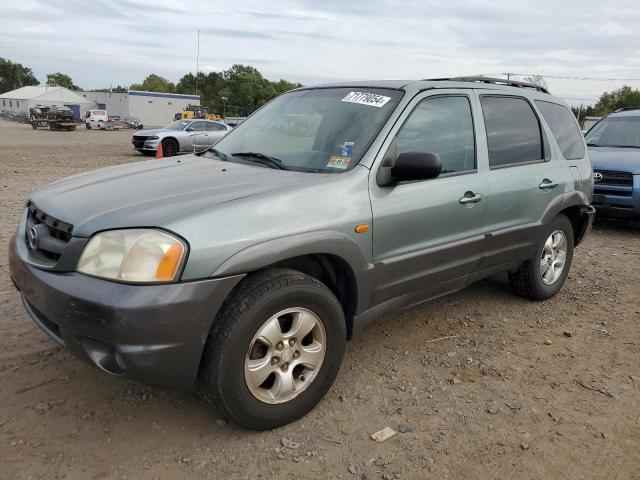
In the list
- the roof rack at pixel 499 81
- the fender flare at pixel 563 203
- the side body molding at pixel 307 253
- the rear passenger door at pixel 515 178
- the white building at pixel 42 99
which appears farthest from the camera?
the white building at pixel 42 99

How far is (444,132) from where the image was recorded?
3.48 metres

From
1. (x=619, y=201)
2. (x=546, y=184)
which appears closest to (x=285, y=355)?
(x=546, y=184)

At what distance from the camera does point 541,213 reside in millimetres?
4180

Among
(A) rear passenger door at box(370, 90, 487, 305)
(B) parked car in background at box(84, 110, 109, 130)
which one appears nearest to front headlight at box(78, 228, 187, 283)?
(A) rear passenger door at box(370, 90, 487, 305)

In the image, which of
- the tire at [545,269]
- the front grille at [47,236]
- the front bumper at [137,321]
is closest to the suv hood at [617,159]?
the tire at [545,269]

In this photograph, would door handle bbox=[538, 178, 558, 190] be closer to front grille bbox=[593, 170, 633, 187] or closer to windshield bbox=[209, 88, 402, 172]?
windshield bbox=[209, 88, 402, 172]

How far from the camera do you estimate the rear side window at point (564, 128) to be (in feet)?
14.7

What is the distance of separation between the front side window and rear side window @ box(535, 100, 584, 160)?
1.20m

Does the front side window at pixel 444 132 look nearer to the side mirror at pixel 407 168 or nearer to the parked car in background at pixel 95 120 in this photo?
the side mirror at pixel 407 168

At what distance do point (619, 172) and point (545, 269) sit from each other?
3755mm

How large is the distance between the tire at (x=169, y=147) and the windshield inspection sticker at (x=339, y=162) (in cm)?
1534

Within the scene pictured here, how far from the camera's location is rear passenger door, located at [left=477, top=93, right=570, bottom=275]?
3770 millimetres

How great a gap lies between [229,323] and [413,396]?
1.30 metres

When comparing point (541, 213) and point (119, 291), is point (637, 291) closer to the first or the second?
point (541, 213)
